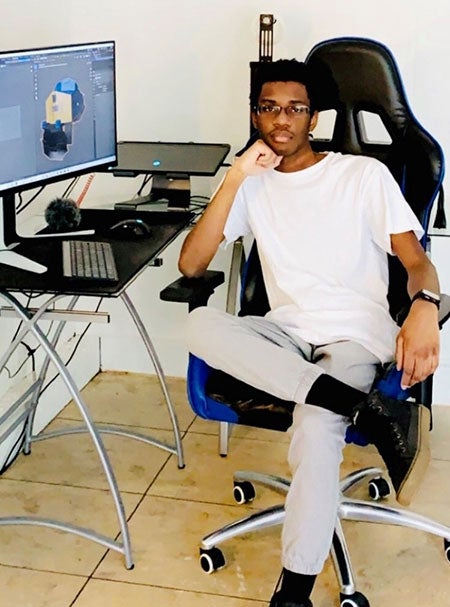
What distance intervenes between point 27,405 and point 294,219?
1022 mm

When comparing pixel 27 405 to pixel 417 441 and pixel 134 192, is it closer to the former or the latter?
pixel 134 192

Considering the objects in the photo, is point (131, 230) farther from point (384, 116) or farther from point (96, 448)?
point (384, 116)

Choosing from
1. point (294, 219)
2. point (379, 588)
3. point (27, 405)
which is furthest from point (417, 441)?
point (27, 405)

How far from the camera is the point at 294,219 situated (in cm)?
247

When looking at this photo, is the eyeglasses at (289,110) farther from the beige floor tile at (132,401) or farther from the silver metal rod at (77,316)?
the beige floor tile at (132,401)

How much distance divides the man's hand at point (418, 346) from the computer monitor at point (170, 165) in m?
0.95

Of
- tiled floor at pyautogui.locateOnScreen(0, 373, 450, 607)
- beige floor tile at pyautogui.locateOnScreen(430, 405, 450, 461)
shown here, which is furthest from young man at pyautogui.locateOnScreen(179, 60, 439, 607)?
beige floor tile at pyautogui.locateOnScreen(430, 405, 450, 461)

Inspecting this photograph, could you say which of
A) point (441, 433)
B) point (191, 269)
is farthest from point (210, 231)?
point (441, 433)

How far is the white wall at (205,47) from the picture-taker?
3057 mm

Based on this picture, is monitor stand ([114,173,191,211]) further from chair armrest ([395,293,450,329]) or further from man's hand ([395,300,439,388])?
man's hand ([395,300,439,388])

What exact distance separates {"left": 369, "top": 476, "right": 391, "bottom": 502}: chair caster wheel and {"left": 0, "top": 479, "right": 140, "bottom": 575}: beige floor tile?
68 centimetres

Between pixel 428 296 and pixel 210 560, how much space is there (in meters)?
0.85

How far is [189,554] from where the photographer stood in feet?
7.93

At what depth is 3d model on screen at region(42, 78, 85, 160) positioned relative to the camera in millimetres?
2521
